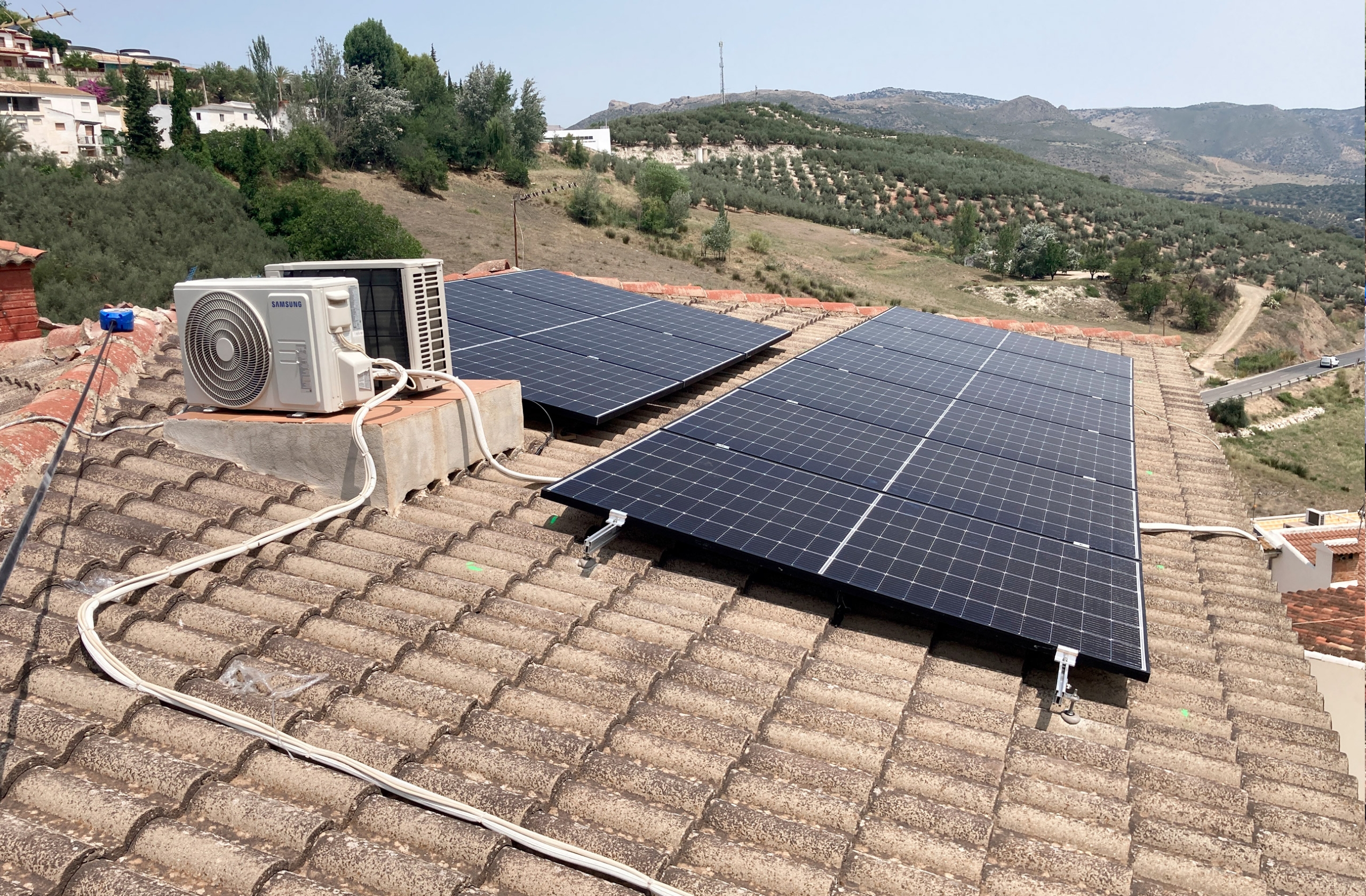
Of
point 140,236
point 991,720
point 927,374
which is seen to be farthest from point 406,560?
point 140,236

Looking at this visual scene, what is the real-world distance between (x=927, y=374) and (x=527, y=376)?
7.19 meters

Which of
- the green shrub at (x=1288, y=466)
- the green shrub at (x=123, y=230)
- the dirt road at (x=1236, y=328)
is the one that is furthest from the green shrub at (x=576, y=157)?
the green shrub at (x=1288, y=466)

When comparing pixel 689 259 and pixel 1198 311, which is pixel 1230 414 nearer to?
pixel 1198 311

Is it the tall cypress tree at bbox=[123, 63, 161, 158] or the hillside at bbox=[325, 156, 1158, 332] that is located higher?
the tall cypress tree at bbox=[123, 63, 161, 158]

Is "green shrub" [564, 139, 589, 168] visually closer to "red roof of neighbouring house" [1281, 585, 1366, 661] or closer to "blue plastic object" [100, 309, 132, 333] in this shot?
"red roof of neighbouring house" [1281, 585, 1366, 661]

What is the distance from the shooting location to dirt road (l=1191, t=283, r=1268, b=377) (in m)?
65.2

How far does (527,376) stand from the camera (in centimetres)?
1132

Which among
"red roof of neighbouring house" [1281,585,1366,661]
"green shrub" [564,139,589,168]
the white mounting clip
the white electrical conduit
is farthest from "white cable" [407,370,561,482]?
"green shrub" [564,139,589,168]

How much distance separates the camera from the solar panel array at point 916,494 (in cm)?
711

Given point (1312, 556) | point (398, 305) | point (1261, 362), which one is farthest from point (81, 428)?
point (1261, 362)

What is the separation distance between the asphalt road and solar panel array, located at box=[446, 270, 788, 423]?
155ft

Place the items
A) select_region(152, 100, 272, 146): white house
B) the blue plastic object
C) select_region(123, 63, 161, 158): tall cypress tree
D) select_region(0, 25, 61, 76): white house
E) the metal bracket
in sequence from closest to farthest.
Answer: the blue plastic object, the metal bracket, select_region(123, 63, 161, 158): tall cypress tree, select_region(0, 25, 61, 76): white house, select_region(152, 100, 272, 146): white house

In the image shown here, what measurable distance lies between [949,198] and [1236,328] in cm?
4042

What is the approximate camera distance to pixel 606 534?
7.60 m
